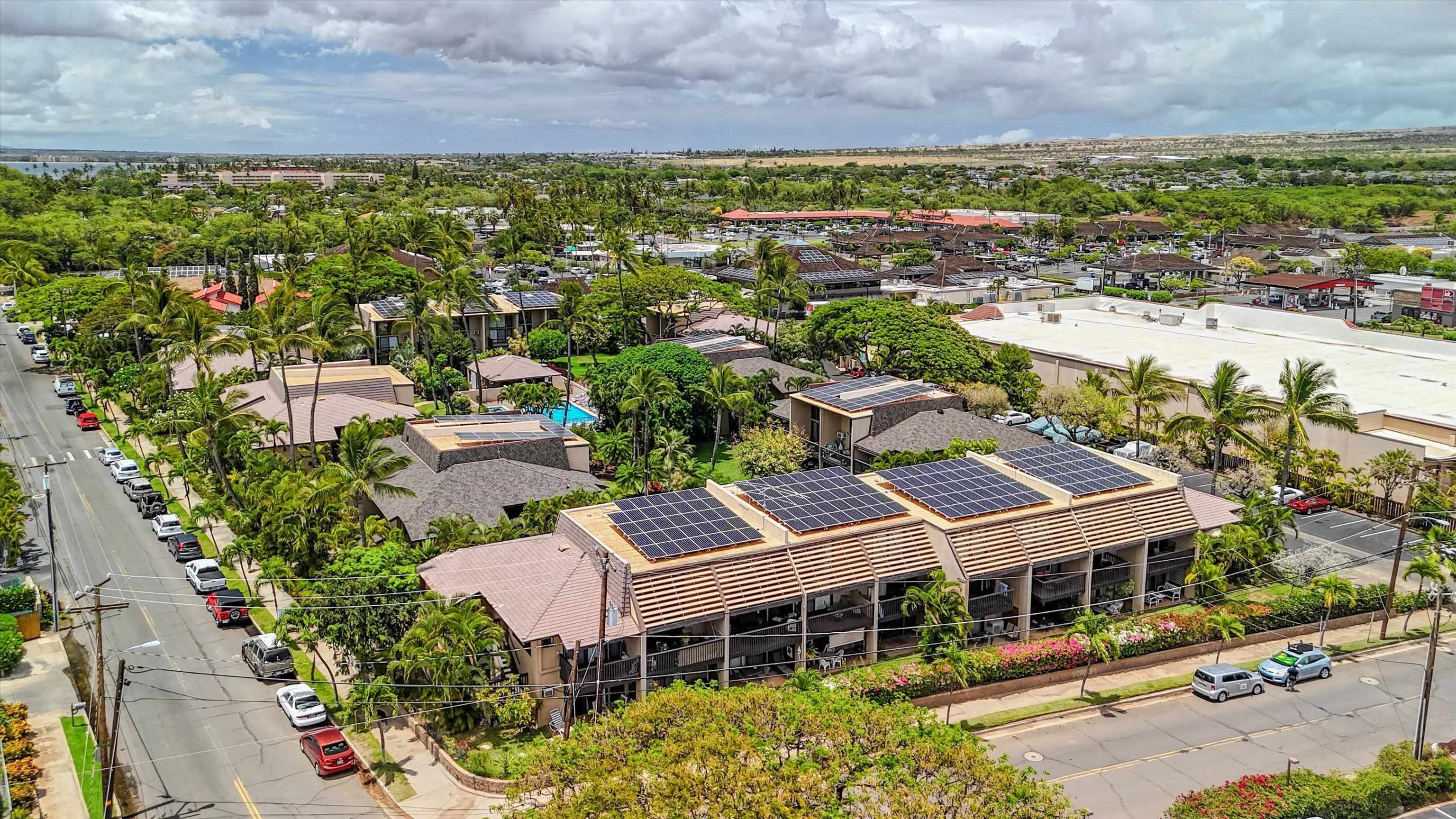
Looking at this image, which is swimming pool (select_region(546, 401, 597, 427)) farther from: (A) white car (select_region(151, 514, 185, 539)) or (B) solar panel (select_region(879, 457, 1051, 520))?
(B) solar panel (select_region(879, 457, 1051, 520))

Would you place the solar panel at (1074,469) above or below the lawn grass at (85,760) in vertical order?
above

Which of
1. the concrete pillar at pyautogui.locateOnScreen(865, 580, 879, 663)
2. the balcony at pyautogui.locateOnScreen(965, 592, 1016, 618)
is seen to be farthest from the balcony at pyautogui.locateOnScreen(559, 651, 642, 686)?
the balcony at pyautogui.locateOnScreen(965, 592, 1016, 618)

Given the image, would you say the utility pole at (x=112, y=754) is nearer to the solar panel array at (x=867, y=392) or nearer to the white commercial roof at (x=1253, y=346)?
the solar panel array at (x=867, y=392)

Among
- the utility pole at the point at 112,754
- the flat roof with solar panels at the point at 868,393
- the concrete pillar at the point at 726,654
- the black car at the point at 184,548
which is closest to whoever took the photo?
the utility pole at the point at 112,754

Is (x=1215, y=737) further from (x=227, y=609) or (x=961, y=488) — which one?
(x=227, y=609)

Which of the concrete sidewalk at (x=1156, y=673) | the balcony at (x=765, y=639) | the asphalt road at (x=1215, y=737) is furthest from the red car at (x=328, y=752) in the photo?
the asphalt road at (x=1215, y=737)

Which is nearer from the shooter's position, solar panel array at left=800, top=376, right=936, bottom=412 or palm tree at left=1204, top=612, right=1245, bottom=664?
palm tree at left=1204, top=612, right=1245, bottom=664

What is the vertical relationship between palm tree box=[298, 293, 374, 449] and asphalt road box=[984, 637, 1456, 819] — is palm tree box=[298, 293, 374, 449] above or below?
above
